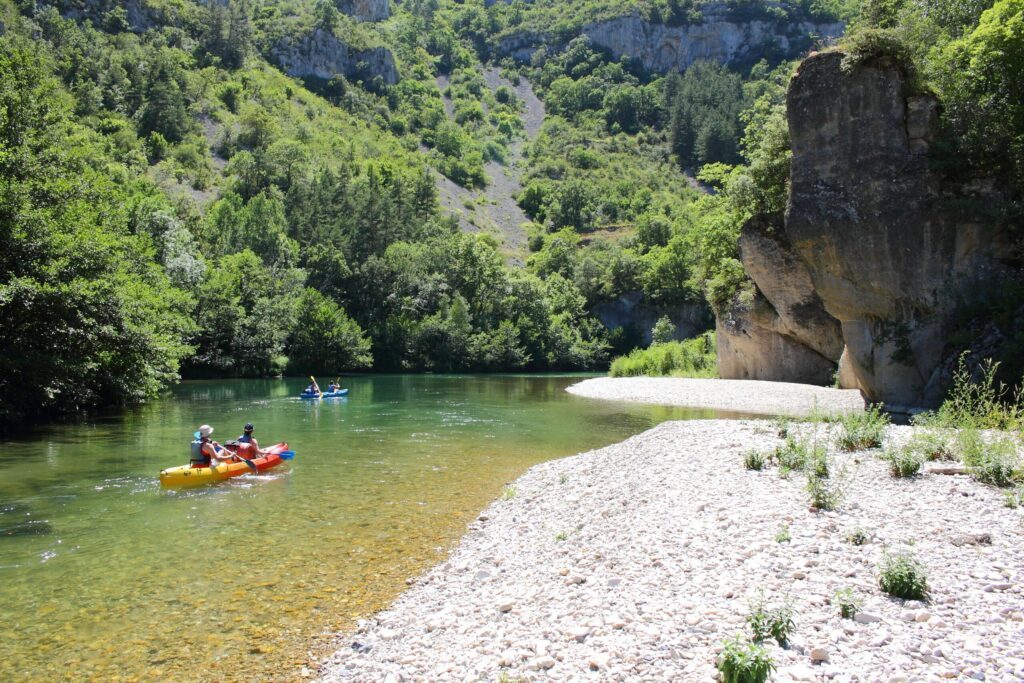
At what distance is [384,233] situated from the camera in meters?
85.9

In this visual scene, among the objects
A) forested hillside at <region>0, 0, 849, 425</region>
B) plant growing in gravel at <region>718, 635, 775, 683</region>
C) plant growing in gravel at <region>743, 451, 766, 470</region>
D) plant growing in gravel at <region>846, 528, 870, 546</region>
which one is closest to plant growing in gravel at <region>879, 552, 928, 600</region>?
plant growing in gravel at <region>846, 528, 870, 546</region>

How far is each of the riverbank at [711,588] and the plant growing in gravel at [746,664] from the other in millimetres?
207

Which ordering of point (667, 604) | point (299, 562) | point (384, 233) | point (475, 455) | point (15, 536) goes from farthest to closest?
point (384, 233) < point (475, 455) < point (15, 536) < point (299, 562) < point (667, 604)

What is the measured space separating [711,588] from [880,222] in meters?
20.9

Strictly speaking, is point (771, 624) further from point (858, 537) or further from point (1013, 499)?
point (1013, 499)

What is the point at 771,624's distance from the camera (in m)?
5.88

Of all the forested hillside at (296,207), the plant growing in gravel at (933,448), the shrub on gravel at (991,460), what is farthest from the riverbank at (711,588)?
the forested hillside at (296,207)

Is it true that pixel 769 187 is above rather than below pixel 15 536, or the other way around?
above

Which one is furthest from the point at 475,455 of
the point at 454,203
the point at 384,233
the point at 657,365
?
the point at 454,203

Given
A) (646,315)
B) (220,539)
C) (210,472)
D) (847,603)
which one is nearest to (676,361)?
(646,315)

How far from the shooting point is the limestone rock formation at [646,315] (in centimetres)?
8344

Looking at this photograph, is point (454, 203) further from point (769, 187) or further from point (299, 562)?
point (299, 562)

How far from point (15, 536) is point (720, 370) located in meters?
38.5

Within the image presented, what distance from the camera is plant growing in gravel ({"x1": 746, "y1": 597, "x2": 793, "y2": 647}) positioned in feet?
19.1
